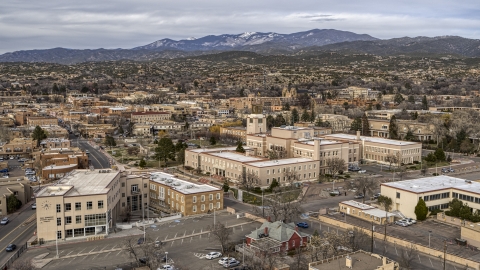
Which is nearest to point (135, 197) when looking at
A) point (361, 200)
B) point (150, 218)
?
point (150, 218)

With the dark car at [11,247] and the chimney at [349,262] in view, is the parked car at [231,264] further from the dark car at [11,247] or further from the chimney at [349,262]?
the dark car at [11,247]

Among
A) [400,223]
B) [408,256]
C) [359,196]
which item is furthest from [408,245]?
[359,196]

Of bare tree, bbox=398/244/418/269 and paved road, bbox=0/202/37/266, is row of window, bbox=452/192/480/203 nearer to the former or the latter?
bare tree, bbox=398/244/418/269

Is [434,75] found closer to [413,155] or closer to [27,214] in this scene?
[413,155]

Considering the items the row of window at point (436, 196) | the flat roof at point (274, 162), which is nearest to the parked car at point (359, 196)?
the row of window at point (436, 196)

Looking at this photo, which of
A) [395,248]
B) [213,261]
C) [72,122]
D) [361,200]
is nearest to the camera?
[213,261]
